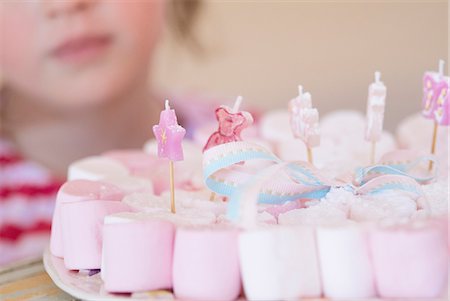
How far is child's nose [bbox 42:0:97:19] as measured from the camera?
1.90 meters

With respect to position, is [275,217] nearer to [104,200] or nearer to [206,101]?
[104,200]

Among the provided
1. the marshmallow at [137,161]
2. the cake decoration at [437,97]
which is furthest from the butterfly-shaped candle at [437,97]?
the marshmallow at [137,161]

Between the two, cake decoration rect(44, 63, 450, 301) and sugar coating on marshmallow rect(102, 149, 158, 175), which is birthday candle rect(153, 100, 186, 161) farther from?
sugar coating on marshmallow rect(102, 149, 158, 175)

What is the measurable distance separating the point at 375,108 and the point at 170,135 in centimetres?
35

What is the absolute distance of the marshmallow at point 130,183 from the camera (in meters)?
1.22

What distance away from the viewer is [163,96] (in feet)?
7.54

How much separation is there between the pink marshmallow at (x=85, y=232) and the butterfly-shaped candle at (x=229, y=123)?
0.18 meters

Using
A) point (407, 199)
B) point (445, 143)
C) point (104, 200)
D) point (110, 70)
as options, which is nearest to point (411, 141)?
point (445, 143)

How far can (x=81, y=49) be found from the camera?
1.99 meters

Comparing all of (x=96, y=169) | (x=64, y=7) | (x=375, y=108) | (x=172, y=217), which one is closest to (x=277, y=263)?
(x=172, y=217)

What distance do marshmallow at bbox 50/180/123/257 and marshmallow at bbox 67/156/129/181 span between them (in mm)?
145

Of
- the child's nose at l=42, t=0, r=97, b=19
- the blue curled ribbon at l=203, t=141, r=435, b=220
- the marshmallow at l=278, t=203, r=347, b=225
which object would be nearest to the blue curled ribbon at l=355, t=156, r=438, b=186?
the blue curled ribbon at l=203, t=141, r=435, b=220

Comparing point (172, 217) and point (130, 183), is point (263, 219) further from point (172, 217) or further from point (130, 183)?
point (130, 183)

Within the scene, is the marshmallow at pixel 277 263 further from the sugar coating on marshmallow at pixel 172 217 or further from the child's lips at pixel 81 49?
the child's lips at pixel 81 49
